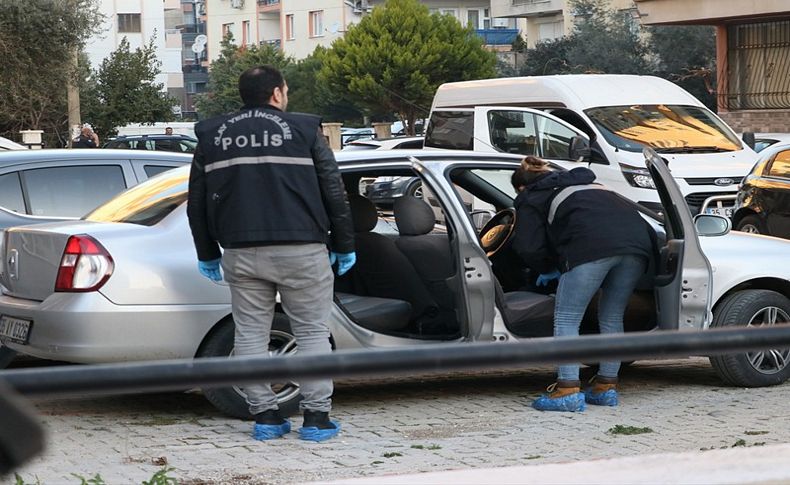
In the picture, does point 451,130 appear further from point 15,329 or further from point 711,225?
point 15,329

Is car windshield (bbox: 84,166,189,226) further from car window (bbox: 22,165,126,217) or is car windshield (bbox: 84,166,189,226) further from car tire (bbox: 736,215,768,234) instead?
car tire (bbox: 736,215,768,234)

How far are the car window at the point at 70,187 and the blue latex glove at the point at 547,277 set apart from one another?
3.49m

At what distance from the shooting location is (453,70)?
54125mm

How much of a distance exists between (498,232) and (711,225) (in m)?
1.30

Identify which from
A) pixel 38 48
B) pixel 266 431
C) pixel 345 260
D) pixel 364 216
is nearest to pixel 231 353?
pixel 266 431

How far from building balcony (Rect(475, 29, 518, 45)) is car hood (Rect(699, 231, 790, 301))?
73.2m

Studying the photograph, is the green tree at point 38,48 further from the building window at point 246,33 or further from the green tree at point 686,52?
the building window at point 246,33

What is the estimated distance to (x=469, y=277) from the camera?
23.3 feet

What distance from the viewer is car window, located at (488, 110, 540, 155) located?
16.8 m

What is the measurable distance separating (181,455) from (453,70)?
48748mm

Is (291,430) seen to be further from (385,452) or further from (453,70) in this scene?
(453,70)

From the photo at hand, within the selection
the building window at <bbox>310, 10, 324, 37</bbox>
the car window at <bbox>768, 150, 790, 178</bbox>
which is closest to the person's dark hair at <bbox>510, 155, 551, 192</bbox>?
the car window at <bbox>768, 150, 790, 178</bbox>

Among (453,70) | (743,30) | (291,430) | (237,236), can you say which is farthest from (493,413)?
(453,70)

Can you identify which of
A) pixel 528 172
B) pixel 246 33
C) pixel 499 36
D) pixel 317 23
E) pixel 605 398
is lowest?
pixel 605 398
